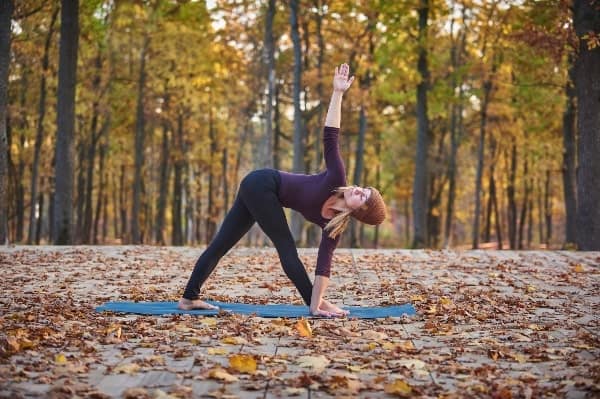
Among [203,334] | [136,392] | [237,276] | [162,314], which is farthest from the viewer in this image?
[237,276]

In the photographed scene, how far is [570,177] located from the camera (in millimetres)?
25172

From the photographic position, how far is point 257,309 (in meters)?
8.12

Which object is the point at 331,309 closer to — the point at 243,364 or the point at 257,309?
the point at 257,309

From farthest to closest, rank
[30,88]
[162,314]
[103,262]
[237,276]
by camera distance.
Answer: [30,88], [103,262], [237,276], [162,314]

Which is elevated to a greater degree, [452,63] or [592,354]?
[452,63]

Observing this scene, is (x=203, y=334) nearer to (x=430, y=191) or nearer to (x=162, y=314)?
(x=162, y=314)

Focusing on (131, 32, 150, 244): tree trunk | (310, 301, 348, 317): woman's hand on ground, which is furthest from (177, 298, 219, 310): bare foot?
(131, 32, 150, 244): tree trunk

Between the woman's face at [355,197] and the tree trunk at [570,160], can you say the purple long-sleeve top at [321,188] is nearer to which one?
the woman's face at [355,197]

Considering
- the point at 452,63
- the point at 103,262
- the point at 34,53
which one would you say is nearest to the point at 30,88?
the point at 34,53

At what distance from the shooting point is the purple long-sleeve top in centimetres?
751

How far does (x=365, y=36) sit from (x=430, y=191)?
12.6m

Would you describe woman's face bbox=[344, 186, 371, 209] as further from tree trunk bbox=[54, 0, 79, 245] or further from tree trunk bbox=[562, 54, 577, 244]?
tree trunk bbox=[562, 54, 577, 244]

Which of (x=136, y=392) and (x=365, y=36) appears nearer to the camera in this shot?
(x=136, y=392)

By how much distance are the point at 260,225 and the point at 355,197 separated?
103 cm
